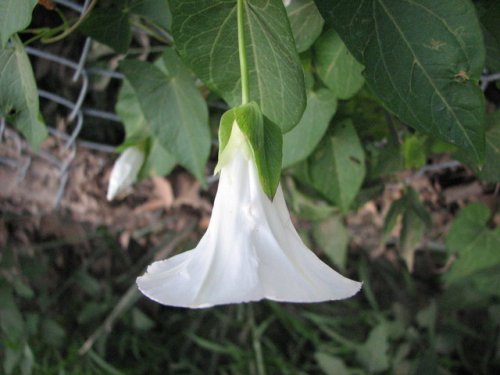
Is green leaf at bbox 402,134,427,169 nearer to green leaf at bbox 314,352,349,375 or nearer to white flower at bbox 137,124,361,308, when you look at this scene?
white flower at bbox 137,124,361,308

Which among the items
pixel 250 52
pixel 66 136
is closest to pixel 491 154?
pixel 250 52

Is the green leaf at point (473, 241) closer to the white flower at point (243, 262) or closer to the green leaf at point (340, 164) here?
the green leaf at point (340, 164)

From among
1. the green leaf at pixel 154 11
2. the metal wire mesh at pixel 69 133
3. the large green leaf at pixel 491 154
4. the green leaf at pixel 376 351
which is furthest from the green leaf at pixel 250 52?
the green leaf at pixel 376 351

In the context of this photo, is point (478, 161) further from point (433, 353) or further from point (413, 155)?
point (433, 353)

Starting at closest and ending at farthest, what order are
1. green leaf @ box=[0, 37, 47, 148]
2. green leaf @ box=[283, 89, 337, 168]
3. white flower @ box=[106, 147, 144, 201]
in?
green leaf @ box=[0, 37, 47, 148]
green leaf @ box=[283, 89, 337, 168]
white flower @ box=[106, 147, 144, 201]

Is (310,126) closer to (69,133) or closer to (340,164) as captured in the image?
(340,164)

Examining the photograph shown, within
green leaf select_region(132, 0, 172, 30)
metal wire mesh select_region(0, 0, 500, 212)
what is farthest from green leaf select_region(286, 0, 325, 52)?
metal wire mesh select_region(0, 0, 500, 212)
